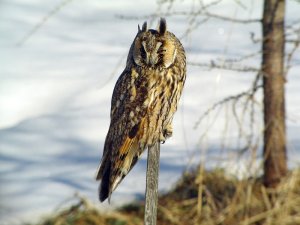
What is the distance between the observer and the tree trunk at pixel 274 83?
461 centimetres

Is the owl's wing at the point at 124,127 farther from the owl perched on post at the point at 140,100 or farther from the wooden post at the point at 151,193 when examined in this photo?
the wooden post at the point at 151,193

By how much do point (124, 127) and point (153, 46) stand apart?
35 cm

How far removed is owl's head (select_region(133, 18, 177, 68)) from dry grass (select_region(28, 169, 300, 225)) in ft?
5.77

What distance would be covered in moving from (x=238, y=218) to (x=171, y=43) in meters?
2.07

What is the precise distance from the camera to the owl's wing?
268 cm

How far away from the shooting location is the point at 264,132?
4.68 m

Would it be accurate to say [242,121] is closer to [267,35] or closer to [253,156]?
[253,156]

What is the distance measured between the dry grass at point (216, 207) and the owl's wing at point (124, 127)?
1.56 m

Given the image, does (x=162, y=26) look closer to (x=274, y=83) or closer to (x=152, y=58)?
(x=152, y=58)

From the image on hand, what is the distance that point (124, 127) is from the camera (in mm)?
2750

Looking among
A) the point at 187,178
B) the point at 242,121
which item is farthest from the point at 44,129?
the point at 242,121

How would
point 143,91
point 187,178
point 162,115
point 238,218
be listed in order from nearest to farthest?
point 143,91, point 162,115, point 238,218, point 187,178

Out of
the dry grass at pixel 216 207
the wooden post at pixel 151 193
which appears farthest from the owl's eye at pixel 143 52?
the dry grass at pixel 216 207

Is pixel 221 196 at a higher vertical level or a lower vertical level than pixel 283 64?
lower
